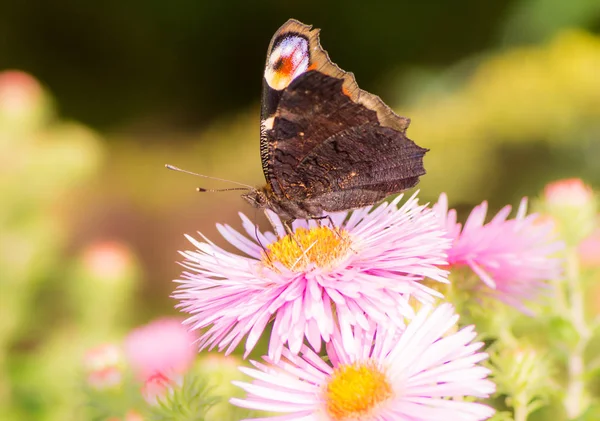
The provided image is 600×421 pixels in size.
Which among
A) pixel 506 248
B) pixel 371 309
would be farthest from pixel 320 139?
pixel 371 309

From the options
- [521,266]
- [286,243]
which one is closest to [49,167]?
[286,243]

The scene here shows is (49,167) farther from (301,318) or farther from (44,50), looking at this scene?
(44,50)

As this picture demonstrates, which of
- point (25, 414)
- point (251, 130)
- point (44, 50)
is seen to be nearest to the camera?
point (25, 414)

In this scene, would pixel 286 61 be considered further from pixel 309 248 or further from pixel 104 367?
pixel 104 367

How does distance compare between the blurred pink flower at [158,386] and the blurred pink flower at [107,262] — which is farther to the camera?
the blurred pink flower at [107,262]

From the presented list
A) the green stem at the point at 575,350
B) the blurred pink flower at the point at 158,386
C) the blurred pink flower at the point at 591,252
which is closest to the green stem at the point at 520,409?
the green stem at the point at 575,350

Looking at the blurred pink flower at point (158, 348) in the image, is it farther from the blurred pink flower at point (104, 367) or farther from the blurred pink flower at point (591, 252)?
the blurred pink flower at point (591, 252)
